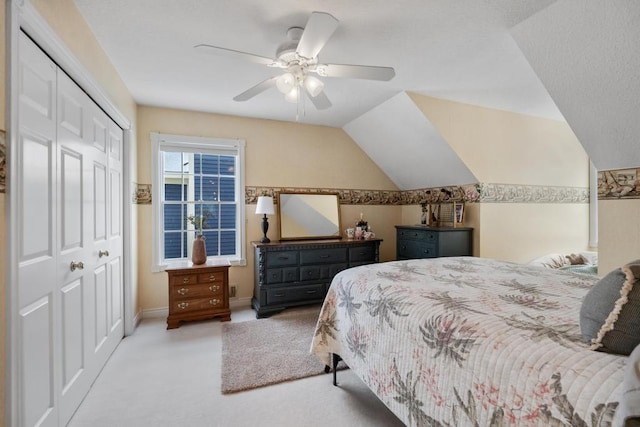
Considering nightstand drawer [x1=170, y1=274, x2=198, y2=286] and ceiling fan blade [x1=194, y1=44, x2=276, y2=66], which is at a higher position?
ceiling fan blade [x1=194, y1=44, x2=276, y2=66]

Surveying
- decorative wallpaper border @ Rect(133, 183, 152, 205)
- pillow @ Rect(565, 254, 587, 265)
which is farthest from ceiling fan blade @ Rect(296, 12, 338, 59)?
pillow @ Rect(565, 254, 587, 265)

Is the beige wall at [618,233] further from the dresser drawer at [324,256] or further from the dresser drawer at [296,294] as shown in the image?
the dresser drawer at [296,294]

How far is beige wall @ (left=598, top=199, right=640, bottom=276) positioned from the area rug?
243 cm

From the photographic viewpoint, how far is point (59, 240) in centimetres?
165

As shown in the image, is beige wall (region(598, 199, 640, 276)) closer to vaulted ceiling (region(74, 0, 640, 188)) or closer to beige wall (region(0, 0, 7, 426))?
vaulted ceiling (region(74, 0, 640, 188))

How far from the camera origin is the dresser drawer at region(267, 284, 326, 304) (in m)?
3.51

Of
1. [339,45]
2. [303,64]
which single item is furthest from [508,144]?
[303,64]

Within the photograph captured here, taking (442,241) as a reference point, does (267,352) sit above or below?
below

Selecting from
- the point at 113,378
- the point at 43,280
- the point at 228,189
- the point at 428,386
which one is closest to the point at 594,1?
the point at 428,386

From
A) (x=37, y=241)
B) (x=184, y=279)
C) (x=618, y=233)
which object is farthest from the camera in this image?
(x=184, y=279)

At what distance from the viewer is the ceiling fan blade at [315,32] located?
144 cm

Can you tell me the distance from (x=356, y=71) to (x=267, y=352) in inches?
91.7

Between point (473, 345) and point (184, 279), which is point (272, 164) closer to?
point (184, 279)

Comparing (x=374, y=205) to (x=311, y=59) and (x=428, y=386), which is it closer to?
(x=311, y=59)
